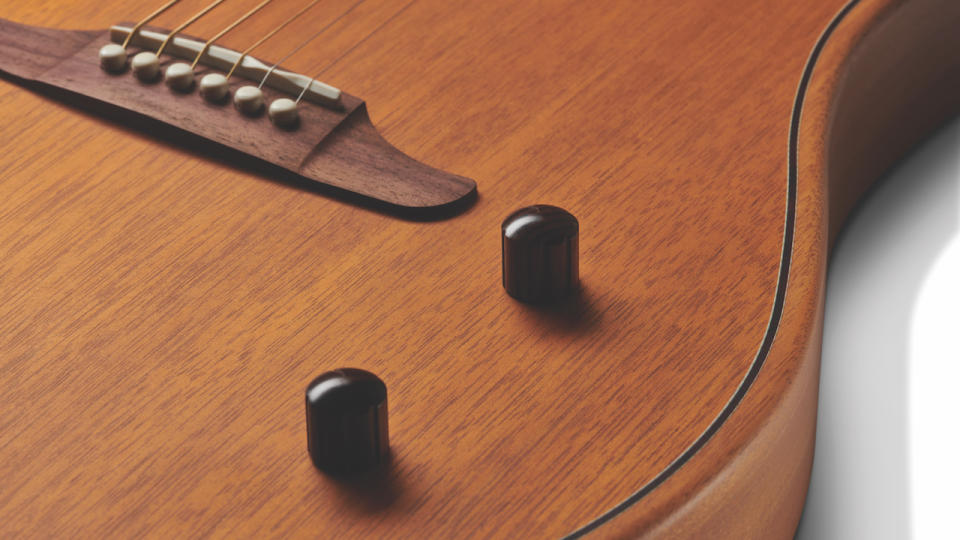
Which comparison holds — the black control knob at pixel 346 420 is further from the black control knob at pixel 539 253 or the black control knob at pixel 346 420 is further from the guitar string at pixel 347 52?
the guitar string at pixel 347 52

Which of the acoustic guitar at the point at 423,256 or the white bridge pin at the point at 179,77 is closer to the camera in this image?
the acoustic guitar at the point at 423,256

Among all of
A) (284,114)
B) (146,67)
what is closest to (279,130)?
(284,114)

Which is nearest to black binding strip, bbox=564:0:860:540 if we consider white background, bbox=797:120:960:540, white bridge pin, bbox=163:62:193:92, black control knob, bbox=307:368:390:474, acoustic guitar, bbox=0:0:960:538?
acoustic guitar, bbox=0:0:960:538

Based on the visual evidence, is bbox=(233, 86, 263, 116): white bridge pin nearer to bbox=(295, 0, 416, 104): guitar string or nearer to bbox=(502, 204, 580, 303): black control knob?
bbox=(295, 0, 416, 104): guitar string

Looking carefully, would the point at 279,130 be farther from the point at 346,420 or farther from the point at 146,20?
the point at 346,420

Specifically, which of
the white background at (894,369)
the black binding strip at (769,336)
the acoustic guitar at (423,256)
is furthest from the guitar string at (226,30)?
the white background at (894,369)

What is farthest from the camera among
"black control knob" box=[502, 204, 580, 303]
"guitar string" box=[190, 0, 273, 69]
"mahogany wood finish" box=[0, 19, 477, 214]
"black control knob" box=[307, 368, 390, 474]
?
"guitar string" box=[190, 0, 273, 69]
